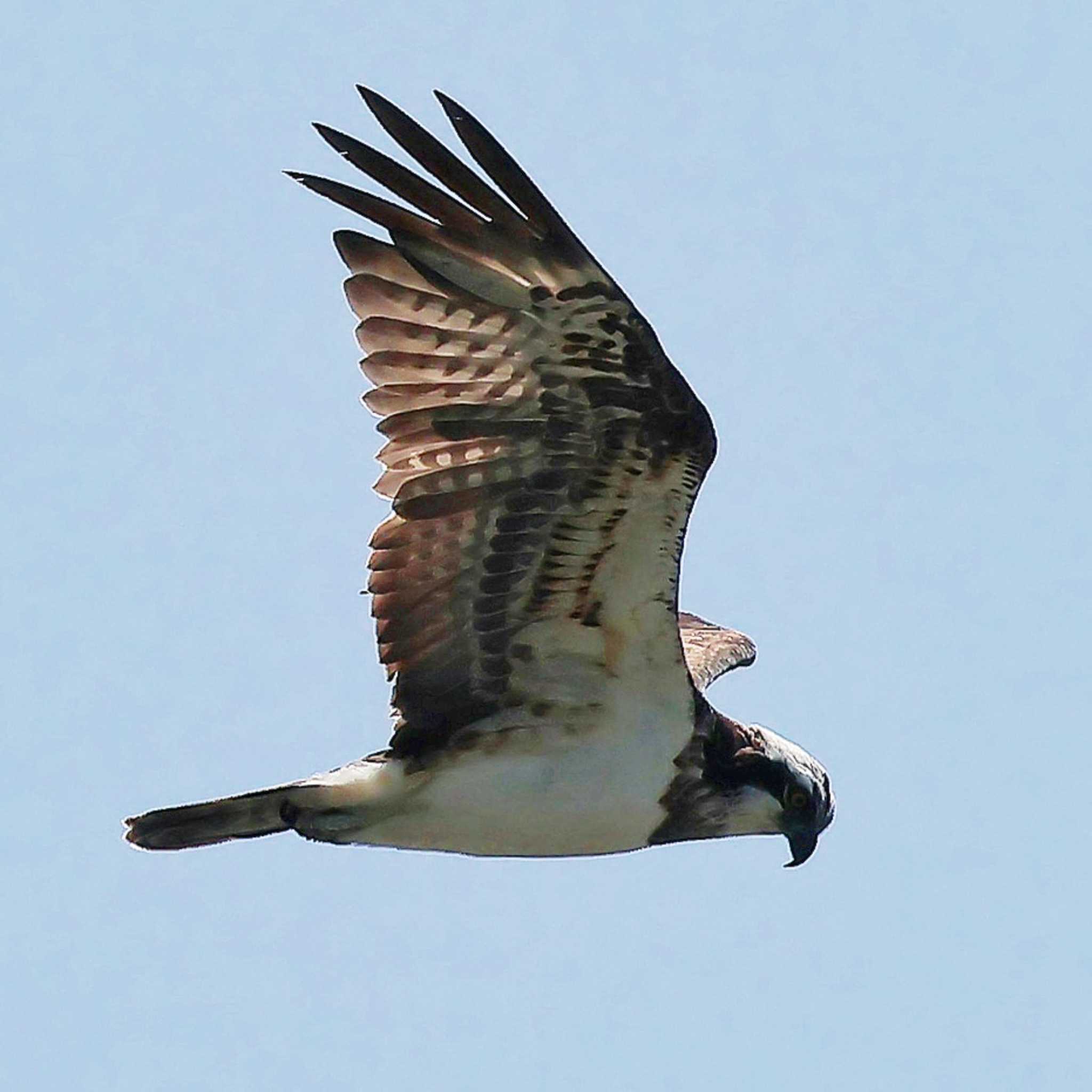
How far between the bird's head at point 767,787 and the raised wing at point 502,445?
526 millimetres

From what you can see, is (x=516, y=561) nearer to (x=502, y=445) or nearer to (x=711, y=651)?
(x=502, y=445)

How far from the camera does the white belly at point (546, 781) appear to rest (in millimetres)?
11195

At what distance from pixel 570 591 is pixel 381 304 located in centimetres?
122

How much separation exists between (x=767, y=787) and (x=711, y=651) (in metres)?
1.93

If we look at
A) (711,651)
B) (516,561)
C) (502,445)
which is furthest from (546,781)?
(711,651)

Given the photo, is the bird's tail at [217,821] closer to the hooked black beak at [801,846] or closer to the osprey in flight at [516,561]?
the osprey in flight at [516,561]

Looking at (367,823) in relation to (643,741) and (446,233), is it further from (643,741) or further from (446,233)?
(446,233)

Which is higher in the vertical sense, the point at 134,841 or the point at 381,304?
the point at 381,304

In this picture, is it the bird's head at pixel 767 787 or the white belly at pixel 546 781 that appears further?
the bird's head at pixel 767 787

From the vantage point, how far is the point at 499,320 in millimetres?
10469

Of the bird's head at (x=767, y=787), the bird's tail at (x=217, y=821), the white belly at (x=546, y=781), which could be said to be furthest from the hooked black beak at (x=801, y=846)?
the bird's tail at (x=217, y=821)

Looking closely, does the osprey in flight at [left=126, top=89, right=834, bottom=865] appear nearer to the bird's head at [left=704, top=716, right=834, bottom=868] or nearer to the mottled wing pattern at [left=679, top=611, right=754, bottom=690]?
the bird's head at [left=704, top=716, right=834, bottom=868]

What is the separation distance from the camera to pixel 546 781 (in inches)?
441

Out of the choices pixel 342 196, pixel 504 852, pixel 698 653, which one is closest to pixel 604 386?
pixel 342 196
